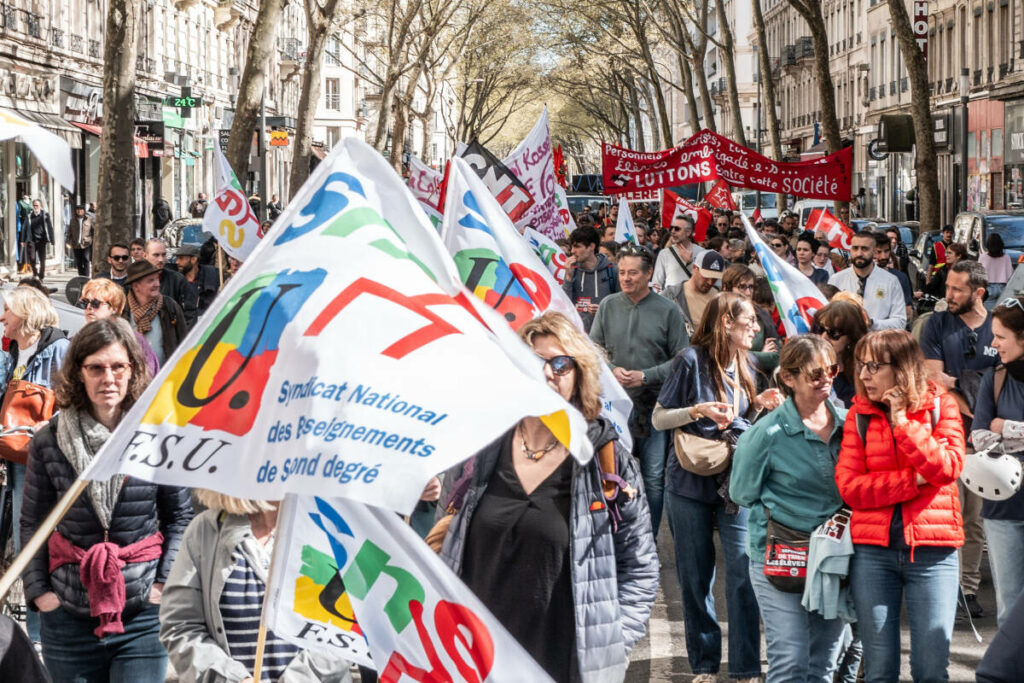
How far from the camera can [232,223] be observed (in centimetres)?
1353

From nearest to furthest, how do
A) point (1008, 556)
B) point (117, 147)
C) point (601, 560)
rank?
point (601, 560) < point (1008, 556) < point (117, 147)

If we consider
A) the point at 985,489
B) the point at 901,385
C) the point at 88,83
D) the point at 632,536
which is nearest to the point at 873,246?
the point at 985,489

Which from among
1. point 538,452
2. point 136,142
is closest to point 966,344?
point 538,452

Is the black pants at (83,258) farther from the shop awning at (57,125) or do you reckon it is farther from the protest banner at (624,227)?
the protest banner at (624,227)

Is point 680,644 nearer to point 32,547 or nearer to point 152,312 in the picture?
point 152,312

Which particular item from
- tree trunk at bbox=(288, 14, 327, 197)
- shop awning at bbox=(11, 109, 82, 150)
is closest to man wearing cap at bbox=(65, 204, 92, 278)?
shop awning at bbox=(11, 109, 82, 150)

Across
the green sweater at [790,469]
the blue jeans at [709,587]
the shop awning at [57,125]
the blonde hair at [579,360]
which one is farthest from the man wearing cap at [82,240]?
the blonde hair at [579,360]

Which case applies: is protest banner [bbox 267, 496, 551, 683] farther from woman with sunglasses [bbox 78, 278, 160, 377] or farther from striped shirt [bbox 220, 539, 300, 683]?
woman with sunglasses [bbox 78, 278, 160, 377]

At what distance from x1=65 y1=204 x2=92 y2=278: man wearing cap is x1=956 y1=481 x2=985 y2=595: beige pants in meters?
24.2

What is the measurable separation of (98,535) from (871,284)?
7741mm

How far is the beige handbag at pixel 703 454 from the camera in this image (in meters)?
6.48

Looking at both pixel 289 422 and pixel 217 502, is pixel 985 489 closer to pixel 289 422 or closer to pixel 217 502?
pixel 217 502

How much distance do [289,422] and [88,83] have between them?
136 feet

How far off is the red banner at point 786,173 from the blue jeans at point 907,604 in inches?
462
